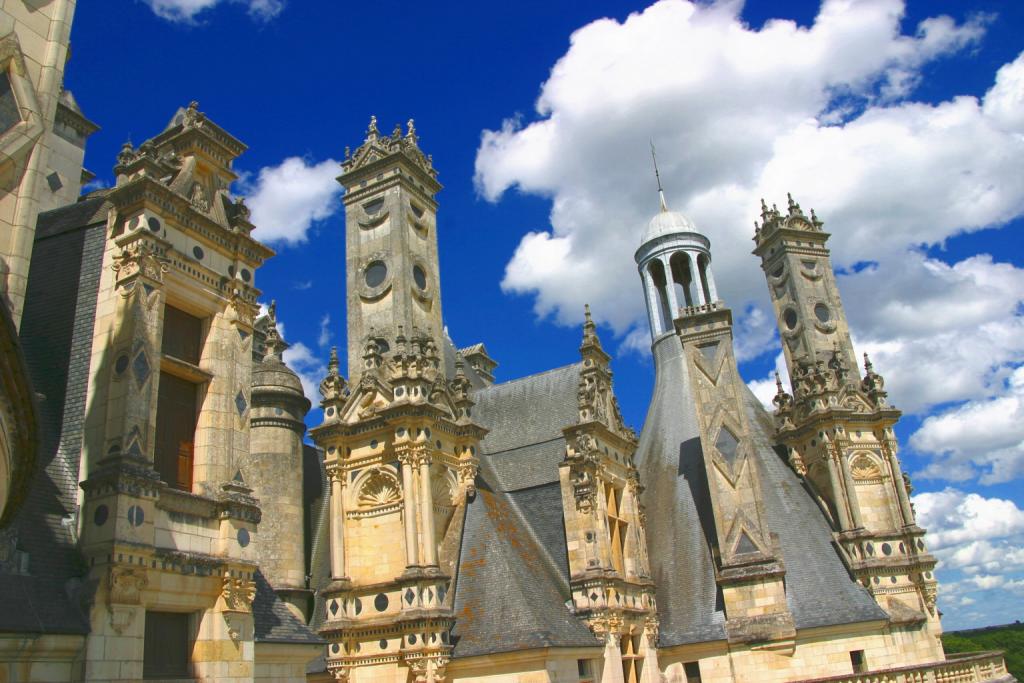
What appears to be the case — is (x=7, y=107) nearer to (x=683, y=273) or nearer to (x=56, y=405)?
(x=56, y=405)

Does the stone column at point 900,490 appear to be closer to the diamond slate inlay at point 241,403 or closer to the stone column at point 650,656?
the stone column at point 650,656

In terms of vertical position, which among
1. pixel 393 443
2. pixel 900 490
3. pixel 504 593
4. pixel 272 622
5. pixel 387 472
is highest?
pixel 393 443

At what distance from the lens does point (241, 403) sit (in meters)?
14.9

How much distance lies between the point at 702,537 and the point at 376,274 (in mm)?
15818

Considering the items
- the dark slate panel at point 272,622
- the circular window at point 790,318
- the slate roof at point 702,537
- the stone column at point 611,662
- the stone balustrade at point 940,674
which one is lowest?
the stone balustrade at point 940,674

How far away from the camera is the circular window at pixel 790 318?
1448 inches

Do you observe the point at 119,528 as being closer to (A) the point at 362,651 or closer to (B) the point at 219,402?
(B) the point at 219,402

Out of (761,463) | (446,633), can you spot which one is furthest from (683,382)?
(446,633)

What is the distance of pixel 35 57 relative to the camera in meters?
10.8

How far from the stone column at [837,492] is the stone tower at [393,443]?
48.2ft

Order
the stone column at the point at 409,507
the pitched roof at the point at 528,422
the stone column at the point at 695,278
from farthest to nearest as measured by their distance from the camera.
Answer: the stone column at the point at 695,278 < the pitched roof at the point at 528,422 < the stone column at the point at 409,507

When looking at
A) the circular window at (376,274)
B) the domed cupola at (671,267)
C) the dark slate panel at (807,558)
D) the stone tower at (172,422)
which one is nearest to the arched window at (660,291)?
the domed cupola at (671,267)

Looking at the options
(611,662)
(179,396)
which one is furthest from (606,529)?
(179,396)

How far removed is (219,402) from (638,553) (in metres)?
19.6
